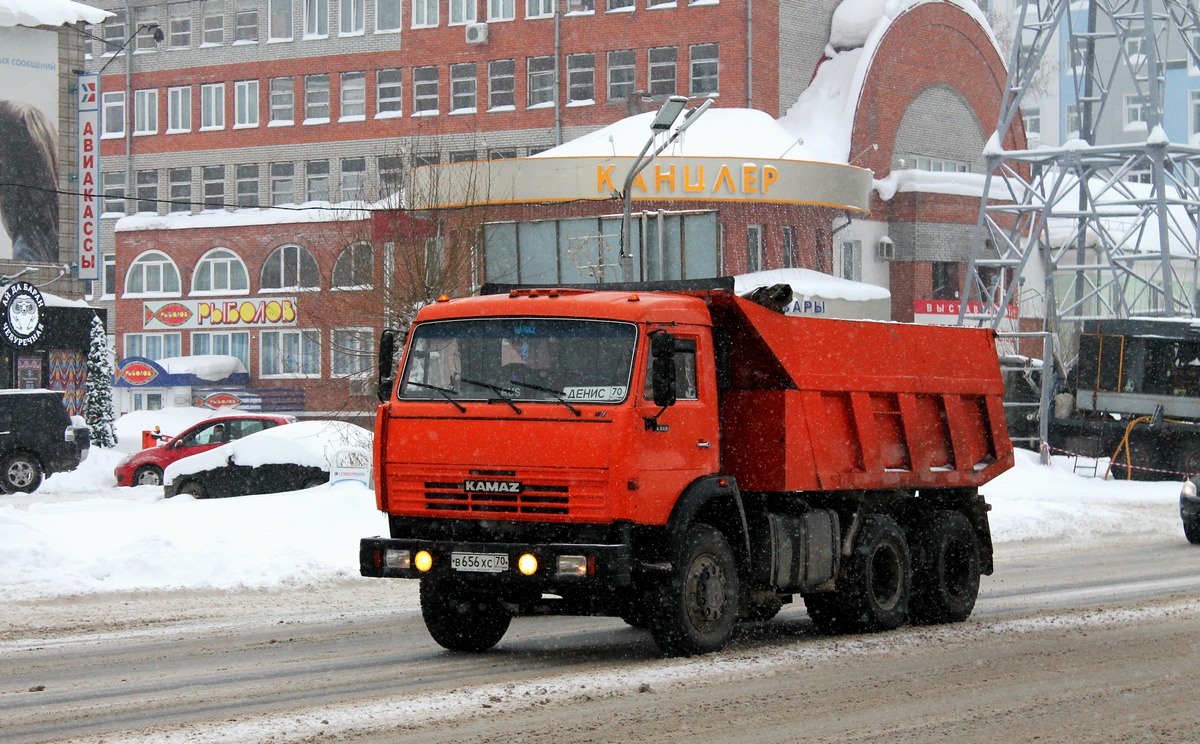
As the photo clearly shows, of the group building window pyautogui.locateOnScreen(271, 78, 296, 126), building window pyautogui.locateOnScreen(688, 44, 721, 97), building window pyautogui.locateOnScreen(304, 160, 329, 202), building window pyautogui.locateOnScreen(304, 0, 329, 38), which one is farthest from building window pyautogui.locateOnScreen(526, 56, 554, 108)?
building window pyautogui.locateOnScreen(271, 78, 296, 126)

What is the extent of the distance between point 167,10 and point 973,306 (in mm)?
35754

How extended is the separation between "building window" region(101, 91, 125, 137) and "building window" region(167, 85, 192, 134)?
2233mm

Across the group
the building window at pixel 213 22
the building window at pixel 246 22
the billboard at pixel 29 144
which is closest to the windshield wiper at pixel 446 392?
the billboard at pixel 29 144

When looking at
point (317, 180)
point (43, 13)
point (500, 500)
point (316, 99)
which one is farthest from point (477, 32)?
point (500, 500)

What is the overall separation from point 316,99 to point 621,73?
13996mm

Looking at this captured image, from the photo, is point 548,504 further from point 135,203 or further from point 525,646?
point 135,203

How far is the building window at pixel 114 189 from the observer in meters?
70.4

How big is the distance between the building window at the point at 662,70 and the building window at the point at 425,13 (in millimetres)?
9869

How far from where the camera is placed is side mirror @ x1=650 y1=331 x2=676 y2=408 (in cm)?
1097

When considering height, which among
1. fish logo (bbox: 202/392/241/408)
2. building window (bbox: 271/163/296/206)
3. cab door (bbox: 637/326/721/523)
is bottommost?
cab door (bbox: 637/326/721/523)

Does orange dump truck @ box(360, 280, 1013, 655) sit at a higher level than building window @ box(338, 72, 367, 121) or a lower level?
lower

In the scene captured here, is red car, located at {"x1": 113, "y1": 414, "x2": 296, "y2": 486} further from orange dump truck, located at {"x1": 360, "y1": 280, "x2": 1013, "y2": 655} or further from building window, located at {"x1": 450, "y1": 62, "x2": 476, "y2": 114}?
building window, located at {"x1": 450, "y1": 62, "x2": 476, "y2": 114}

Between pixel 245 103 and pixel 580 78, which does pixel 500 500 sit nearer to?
pixel 580 78

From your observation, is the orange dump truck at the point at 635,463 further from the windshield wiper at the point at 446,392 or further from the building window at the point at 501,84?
the building window at the point at 501,84
